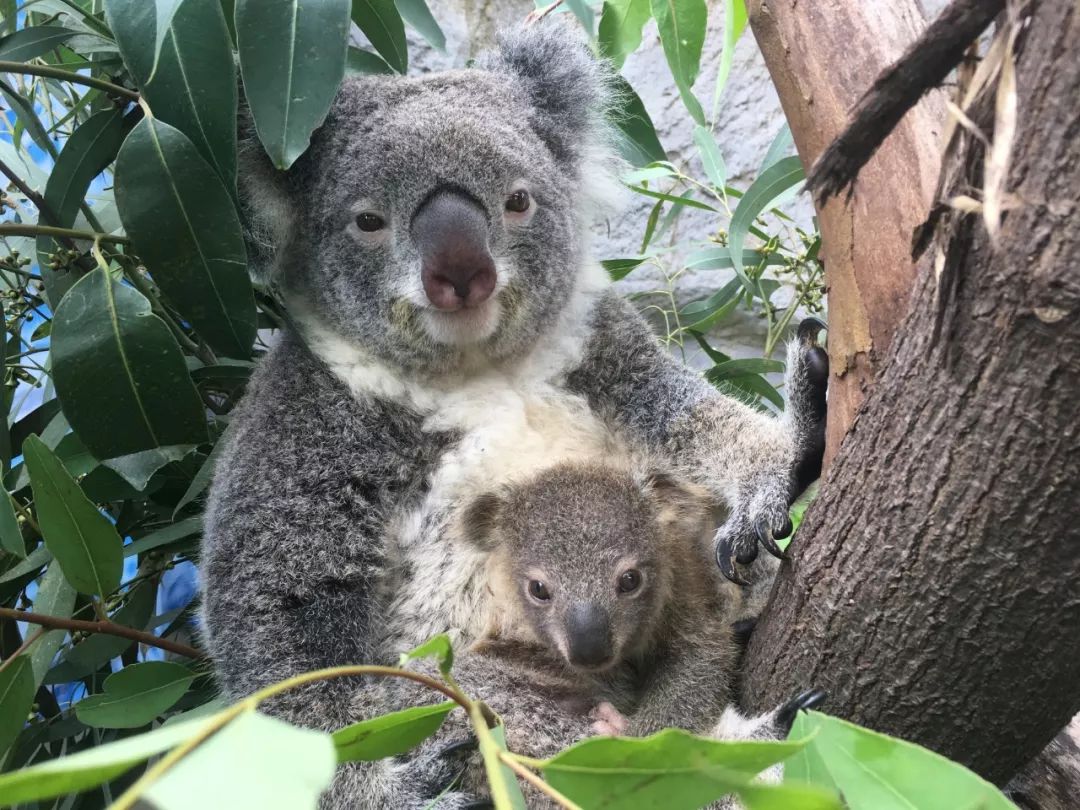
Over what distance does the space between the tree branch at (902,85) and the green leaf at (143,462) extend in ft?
4.65

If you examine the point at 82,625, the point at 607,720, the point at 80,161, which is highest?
the point at 80,161

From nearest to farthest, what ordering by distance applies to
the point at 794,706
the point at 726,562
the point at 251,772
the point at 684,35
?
the point at 251,772 < the point at 794,706 < the point at 726,562 < the point at 684,35

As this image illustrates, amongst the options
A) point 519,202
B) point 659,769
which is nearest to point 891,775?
point 659,769

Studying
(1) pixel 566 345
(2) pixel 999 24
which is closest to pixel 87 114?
(1) pixel 566 345

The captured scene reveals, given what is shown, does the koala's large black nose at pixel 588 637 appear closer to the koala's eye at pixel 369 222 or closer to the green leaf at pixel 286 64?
the koala's eye at pixel 369 222

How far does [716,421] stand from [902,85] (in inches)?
46.8

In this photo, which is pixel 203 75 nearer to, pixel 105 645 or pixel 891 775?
pixel 105 645

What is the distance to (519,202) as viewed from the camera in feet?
6.48

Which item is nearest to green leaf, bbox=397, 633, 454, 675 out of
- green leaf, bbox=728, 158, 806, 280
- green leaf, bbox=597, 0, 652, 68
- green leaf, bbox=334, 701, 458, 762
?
green leaf, bbox=334, 701, 458, 762

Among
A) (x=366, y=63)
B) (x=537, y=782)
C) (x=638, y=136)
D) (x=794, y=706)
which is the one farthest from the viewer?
(x=638, y=136)

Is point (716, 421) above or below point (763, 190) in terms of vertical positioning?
below

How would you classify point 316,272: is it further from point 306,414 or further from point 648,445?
point 648,445

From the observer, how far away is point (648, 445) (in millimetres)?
2098

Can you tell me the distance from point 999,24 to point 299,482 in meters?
1.35
